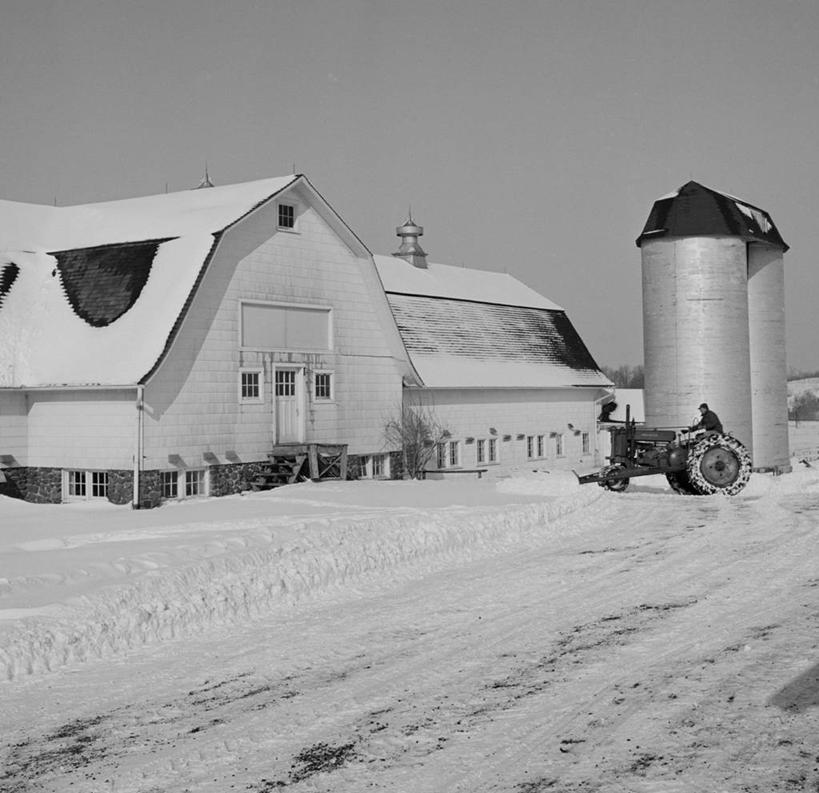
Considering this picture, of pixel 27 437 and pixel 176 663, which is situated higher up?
pixel 27 437

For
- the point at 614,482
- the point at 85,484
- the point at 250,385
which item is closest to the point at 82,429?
the point at 85,484

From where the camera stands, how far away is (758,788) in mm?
5508

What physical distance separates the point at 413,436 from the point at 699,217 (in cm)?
1050

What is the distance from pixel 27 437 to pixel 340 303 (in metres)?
8.16

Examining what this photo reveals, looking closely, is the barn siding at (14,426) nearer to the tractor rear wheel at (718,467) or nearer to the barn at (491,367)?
the barn at (491,367)

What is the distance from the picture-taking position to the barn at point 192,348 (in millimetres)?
21734

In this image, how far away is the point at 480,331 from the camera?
36.6 metres

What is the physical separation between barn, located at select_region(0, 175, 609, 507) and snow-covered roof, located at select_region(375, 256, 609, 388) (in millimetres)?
3134

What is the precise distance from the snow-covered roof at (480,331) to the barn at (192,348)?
10.3 feet

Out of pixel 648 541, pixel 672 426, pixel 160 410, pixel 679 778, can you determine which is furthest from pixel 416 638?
pixel 672 426

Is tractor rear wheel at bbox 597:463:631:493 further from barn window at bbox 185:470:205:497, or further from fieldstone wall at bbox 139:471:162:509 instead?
fieldstone wall at bbox 139:471:162:509

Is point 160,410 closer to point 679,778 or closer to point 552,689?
point 552,689

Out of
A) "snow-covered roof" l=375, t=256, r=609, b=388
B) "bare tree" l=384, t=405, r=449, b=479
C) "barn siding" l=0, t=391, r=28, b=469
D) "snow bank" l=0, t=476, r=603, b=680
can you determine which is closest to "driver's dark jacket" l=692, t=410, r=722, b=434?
"snow bank" l=0, t=476, r=603, b=680

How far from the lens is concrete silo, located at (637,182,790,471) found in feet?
98.2
